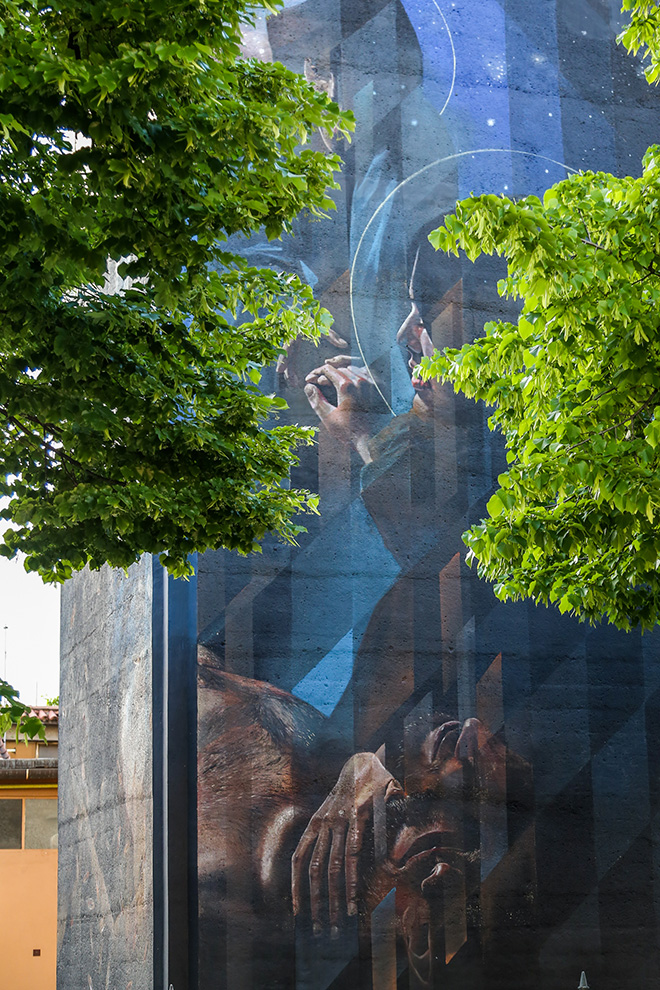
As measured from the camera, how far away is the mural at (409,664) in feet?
36.7

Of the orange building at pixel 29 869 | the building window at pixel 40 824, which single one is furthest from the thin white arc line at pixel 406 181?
the building window at pixel 40 824

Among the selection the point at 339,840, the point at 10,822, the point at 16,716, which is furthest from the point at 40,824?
the point at 16,716

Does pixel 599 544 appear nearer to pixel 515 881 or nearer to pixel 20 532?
pixel 20 532

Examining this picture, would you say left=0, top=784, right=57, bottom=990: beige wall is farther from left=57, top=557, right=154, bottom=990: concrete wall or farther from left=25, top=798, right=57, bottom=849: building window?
left=57, top=557, right=154, bottom=990: concrete wall

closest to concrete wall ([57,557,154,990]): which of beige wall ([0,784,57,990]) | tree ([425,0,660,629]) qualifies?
tree ([425,0,660,629])

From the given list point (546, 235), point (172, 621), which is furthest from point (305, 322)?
point (172, 621)

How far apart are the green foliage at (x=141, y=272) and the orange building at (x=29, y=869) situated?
54.6ft

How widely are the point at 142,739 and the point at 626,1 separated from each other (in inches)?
328

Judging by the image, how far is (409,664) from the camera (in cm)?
1195

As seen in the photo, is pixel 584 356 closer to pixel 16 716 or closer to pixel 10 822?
pixel 16 716

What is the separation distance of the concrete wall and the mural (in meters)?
0.98

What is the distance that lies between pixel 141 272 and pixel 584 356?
3130 millimetres

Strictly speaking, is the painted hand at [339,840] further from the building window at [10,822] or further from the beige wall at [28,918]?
the building window at [10,822]

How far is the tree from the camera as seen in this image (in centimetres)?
681
